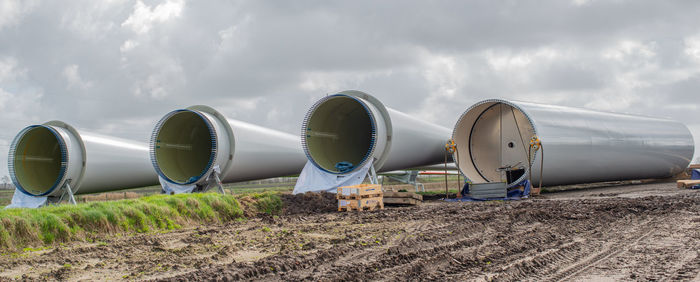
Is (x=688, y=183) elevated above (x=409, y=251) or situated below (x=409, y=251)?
above

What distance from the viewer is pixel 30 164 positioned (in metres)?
19.5

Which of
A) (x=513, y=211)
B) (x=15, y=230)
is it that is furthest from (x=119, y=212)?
(x=513, y=211)

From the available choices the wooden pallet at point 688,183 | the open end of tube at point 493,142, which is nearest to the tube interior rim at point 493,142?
the open end of tube at point 493,142

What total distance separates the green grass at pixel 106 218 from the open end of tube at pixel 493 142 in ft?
32.8

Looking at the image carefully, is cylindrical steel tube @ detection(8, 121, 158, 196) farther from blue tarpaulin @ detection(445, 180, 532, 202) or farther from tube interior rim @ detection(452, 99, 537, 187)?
tube interior rim @ detection(452, 99, 537, 187)

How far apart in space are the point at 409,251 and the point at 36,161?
56.4 feet

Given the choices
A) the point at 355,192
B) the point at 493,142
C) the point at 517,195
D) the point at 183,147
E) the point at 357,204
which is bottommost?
the point at 517,195

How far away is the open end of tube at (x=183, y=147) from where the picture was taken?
18672mm

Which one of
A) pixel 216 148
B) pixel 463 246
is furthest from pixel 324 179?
pixel 463 246

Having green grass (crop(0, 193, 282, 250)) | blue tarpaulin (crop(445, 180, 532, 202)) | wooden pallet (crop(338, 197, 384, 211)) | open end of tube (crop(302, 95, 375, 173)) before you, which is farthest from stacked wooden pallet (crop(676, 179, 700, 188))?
green grass (crop(0, 193, 282, 250))

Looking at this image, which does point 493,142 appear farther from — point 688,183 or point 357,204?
point 357,204

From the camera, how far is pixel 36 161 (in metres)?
19.8

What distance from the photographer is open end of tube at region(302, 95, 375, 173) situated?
1861 cm

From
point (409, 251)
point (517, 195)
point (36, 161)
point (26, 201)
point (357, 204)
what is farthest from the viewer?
point (36, 161)
